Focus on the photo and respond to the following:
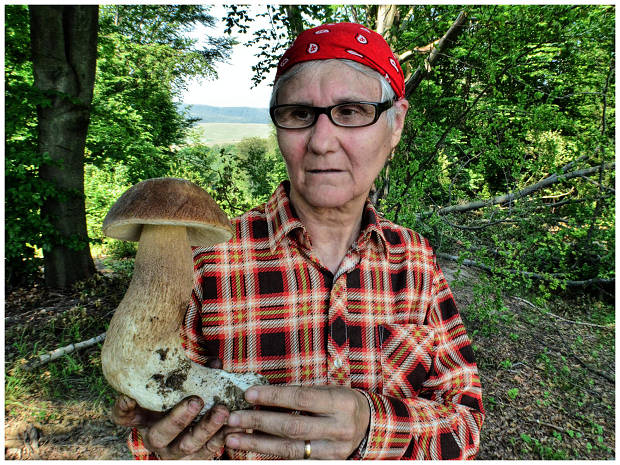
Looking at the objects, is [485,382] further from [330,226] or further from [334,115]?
[334,115]

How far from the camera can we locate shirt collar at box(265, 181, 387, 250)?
133cm

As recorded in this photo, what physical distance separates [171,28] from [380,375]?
1728 centimetres

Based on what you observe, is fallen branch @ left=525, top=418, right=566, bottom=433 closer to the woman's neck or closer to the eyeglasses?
the woman's neck

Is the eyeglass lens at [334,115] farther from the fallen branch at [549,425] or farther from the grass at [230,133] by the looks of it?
the grass at [230,133]

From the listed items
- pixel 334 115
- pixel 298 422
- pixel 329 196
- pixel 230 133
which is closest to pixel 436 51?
pixel 334 115

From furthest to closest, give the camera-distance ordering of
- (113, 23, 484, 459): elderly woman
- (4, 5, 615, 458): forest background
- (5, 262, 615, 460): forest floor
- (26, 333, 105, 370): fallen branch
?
(4, 5, 615, 458): forest background
(26, 333, 105, 370): fallen branch
(5, 262, 615, 460): forest floor
(113, 23, 484, 459): elderly woman

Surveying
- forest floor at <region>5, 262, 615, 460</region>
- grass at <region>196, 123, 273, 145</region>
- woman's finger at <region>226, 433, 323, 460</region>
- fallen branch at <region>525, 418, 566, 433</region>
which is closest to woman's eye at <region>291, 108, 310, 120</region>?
woman's finger at <region>226, 433, 323, 460</region>

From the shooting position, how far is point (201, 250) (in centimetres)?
132

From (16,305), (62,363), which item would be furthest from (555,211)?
(16,305)

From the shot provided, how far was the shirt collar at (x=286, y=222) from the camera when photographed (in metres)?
1.33

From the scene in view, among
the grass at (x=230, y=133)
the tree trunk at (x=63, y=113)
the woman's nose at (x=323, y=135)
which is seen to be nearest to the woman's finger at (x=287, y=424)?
the woman's nose at (x=323, y=135)

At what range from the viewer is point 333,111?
1229 mm

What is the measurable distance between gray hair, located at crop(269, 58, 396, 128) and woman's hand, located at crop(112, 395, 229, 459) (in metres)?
1.13

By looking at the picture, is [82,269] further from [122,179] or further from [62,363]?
[122,179]
